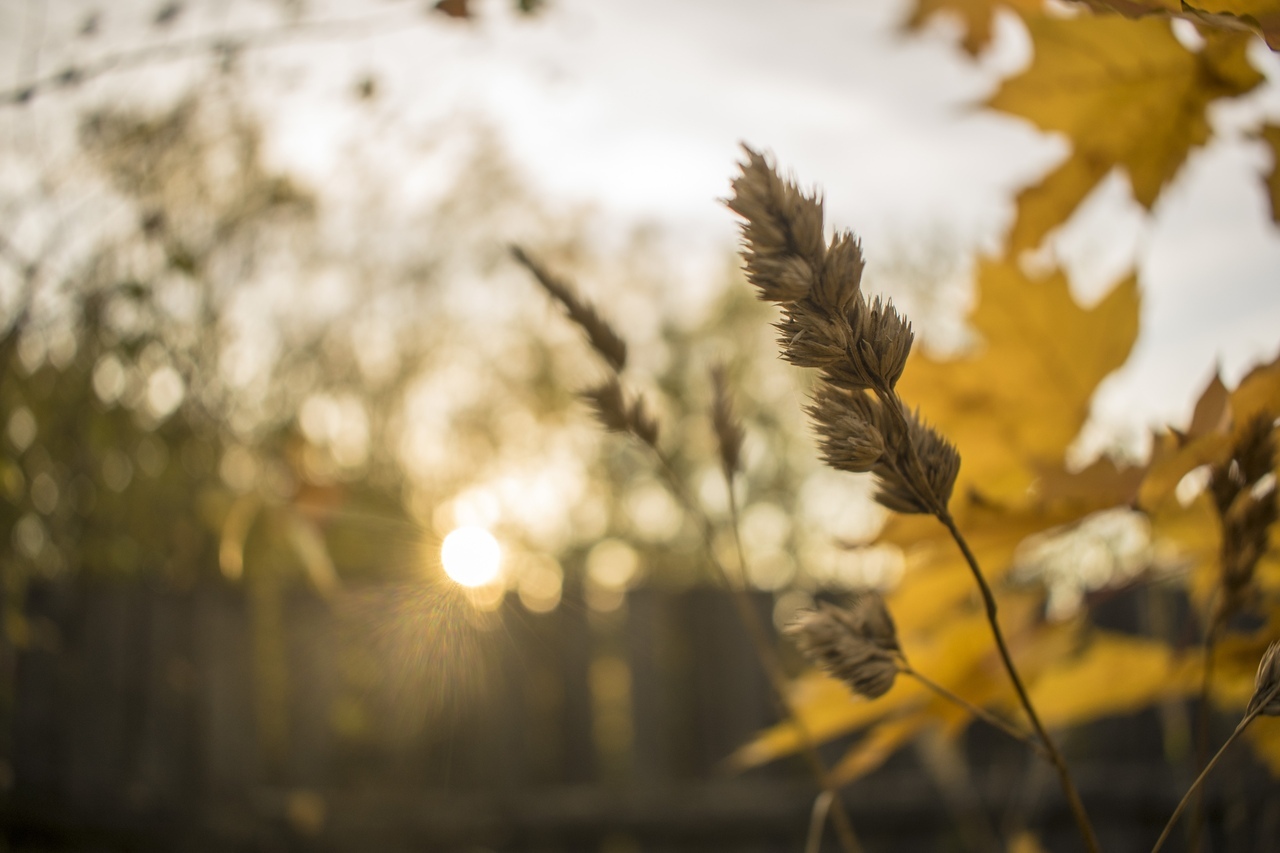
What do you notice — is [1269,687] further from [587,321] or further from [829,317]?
[587,321]

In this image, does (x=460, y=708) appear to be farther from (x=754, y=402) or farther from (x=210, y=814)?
(x=754, y=402)

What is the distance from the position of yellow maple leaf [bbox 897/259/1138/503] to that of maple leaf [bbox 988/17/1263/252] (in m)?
0.06

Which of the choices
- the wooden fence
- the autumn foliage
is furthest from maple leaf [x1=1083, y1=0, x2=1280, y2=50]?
the wooden fence

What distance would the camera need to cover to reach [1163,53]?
570 millimetres

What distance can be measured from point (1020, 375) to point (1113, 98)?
23 centimetres

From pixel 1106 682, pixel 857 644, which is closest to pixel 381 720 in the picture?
pixel 1106 682

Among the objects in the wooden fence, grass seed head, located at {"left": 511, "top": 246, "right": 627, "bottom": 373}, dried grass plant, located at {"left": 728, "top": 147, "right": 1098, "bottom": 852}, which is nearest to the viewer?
dried grass plant, located at {"left": 728, "top": 147, "right": 1098, "bottom": 852}

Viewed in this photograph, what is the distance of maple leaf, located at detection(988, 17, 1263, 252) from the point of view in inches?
22.2

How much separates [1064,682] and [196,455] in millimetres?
3549

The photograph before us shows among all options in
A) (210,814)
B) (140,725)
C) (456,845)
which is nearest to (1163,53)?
(456,845)

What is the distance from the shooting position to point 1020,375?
738mm

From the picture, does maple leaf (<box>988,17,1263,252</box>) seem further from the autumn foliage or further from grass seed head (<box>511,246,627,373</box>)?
grass seed head (<box>511,246,627,373</box>)

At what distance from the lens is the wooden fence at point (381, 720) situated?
3.03m

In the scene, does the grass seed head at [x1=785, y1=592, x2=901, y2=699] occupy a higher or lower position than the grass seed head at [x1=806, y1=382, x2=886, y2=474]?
lower
